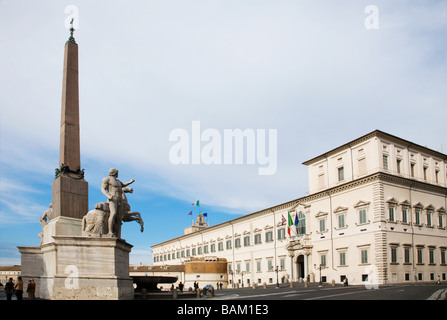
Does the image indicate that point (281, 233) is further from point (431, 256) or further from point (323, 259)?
point (431, 256)

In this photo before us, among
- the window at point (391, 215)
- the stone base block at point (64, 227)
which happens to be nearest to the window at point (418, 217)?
the window at point (391, 215)

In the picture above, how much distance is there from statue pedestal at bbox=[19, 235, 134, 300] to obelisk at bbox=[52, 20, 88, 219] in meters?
2.10

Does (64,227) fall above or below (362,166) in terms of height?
below

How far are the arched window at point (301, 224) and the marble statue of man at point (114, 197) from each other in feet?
117

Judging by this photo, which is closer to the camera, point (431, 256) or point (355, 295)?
point (355, 295)

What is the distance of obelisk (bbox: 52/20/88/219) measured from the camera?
17375 mm

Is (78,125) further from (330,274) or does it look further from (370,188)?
(330,274)

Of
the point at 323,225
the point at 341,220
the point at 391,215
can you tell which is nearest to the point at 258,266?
the point at 323,225

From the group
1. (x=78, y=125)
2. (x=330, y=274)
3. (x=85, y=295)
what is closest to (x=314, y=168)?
(x=330, y=274)

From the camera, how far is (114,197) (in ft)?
52.4

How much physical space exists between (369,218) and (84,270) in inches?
1225

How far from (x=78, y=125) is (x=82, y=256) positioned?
6.11 meters

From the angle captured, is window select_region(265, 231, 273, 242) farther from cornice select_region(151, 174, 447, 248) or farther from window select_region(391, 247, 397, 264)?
window select_region(391, 247, 397, 264)

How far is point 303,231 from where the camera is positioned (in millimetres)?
49594
